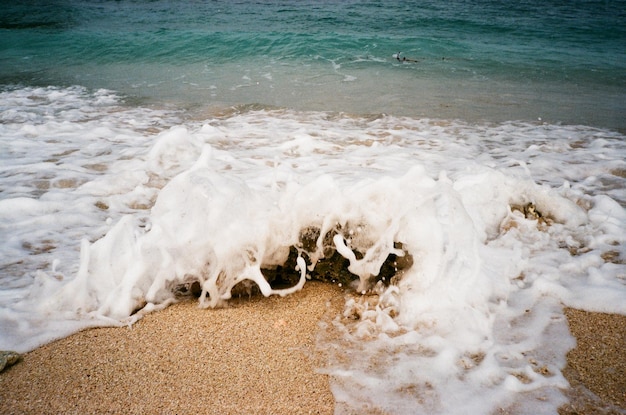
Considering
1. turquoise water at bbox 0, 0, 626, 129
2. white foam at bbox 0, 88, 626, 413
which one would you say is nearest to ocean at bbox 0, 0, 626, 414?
white foam at bbox 0, 88, 626, 413

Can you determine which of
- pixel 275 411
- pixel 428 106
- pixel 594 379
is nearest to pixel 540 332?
pixel 594 379

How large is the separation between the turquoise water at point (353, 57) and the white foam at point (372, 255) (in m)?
3.30

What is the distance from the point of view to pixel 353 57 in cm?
1068

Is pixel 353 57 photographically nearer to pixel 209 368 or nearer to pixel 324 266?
pixel 324 266

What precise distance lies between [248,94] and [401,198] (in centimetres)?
568

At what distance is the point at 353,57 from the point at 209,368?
10074 mm

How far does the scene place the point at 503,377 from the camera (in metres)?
1.68

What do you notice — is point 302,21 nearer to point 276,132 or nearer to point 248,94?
point 248,94

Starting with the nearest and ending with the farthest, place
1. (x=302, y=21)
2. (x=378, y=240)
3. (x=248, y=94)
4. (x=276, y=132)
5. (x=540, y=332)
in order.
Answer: (x=540, y=332), (x=378, y=240), (x=276, y=132), (x=248, y=94), (x=302, y=21)

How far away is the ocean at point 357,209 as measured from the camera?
1.91 m

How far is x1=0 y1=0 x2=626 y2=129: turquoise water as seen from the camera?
7.07m

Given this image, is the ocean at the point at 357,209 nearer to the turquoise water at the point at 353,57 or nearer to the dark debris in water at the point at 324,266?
the dark debris in water at the point at 324,266

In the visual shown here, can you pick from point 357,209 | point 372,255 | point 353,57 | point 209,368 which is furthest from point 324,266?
point 353,57

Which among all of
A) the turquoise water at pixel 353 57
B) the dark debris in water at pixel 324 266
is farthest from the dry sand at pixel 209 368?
the turquoise water at pixel 353 57
